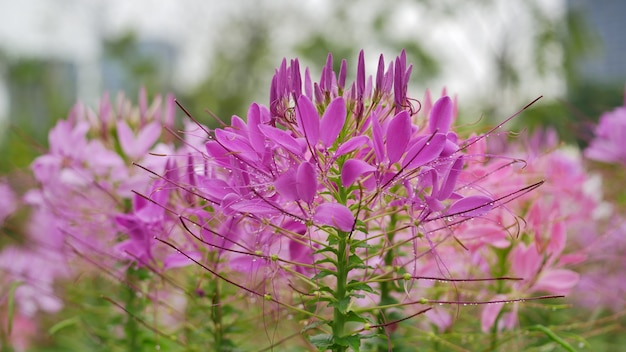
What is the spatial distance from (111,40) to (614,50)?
33327 millimetres

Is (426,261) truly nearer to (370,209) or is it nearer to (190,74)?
(370,209)

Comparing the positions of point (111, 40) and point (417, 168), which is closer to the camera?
point (417, 168)

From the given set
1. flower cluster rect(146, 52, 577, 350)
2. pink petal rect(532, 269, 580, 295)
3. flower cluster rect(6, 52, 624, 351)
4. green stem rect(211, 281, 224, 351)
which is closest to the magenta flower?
flower cluster rect(6, 52, 624, 351)

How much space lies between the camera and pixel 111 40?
10.8 meters

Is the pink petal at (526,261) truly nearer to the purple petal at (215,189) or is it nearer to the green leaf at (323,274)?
the green leaf at (323,274)

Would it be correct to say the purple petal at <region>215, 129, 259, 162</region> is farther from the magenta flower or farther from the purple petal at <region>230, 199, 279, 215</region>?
the magenta flower

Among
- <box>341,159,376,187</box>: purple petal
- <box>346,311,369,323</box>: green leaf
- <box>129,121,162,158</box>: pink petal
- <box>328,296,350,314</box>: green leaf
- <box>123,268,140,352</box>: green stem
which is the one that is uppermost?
<box>129,121,162,158</box>: pink petal

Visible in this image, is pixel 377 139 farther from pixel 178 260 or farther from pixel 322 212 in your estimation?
pixel 178 260

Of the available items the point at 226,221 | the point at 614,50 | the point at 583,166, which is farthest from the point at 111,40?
the point at 614,50

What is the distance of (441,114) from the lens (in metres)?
0.87

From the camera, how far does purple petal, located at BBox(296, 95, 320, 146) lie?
83 cm

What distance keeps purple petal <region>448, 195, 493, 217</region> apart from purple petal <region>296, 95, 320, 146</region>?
7.8 inches

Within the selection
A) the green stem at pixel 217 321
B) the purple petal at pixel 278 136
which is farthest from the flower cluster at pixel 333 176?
the green stem at pixel 217 321

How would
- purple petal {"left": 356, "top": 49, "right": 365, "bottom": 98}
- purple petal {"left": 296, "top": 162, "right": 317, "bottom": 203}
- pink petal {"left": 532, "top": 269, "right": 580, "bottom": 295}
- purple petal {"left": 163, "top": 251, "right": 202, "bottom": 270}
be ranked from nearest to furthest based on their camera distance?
1. purple petal {"left": 296, "top": 162, "right": 317, "bottom": 203}
2. purple petal {"left": 356, "top": 49, "right": 365, "bottom": 98}
3. purple petal {"left": 163, "top": 251, "right": 202, "bottom": 270}
4. pink petal {"left": 532, "top": 269, "right": 580, "bottom": 295}
